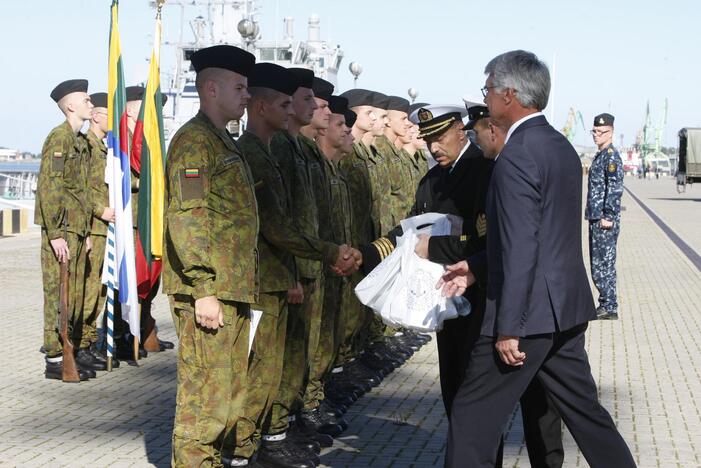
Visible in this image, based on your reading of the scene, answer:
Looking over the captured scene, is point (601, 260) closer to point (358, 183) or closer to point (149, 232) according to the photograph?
point (358, 183)

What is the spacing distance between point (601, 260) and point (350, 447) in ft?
20.5

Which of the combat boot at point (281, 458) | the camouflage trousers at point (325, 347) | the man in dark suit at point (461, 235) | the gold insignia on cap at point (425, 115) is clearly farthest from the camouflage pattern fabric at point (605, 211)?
the gold insignia on cap at point (425, 115)

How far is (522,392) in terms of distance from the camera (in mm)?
4707

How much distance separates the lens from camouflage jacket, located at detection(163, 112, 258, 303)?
206 inches

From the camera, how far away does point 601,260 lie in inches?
494

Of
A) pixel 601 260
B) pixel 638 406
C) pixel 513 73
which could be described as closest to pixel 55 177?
pixel 638 406

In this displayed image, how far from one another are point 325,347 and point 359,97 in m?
3.27

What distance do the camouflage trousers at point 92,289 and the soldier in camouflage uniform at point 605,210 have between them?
5298mm

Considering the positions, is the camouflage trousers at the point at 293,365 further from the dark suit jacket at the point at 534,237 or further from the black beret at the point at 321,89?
A: the dark suit jacket at the point at 534,237

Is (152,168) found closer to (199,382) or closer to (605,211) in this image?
Result: (199,382)

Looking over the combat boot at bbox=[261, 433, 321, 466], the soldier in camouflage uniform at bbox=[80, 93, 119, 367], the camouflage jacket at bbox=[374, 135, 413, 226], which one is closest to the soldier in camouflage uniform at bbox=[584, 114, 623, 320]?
the camouflage jacket at bbox=[374, 135, 413, 226]

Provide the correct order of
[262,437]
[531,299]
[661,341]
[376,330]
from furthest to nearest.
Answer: [661,341]
[376,330]
[262,437]
[531,299]

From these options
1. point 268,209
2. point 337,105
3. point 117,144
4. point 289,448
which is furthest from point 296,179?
point 117,144

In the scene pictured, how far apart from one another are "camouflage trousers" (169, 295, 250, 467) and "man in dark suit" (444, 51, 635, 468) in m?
1.17
